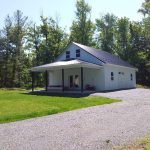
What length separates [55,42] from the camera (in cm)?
5875

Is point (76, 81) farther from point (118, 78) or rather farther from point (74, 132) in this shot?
point (74, 132)

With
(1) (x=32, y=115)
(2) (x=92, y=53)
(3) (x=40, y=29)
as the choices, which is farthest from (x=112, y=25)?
(1) (x=32, y=115)

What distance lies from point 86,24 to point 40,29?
9590mm

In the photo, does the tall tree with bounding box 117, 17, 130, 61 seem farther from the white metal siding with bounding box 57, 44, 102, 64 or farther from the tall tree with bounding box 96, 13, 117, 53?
the white metal siding with bounding box 57, 44, 102, 64

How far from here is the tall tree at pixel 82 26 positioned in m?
61.6

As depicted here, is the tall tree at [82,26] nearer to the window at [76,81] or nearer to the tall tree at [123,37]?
the tall tree at [123,37]

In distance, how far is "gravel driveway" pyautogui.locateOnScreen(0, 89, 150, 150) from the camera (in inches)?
348

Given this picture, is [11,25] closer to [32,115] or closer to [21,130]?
[32,115]

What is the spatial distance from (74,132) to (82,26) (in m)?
52.6

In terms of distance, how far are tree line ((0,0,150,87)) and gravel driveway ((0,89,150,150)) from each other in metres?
40.2

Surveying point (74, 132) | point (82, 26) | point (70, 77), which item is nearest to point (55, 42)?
point (82, 26)

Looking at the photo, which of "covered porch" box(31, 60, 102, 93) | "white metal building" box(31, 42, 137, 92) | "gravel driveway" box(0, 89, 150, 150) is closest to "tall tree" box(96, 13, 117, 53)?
"white metal building" box(31, 42, 137, 92)

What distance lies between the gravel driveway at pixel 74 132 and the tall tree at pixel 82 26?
157ft

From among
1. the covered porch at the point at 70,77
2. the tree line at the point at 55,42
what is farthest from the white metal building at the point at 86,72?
the tree line at the point at 55,42
